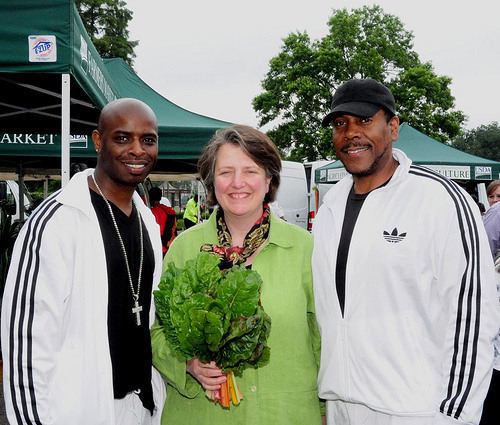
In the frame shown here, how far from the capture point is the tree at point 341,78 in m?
28.5

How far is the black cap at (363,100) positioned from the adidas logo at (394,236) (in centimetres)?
62

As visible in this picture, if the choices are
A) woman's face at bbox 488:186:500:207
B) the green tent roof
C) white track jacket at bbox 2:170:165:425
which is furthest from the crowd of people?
the green tent roof

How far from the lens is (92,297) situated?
6.75ft

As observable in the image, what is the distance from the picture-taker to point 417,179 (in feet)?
7.33

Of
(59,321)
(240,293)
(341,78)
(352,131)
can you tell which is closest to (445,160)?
(352,131)

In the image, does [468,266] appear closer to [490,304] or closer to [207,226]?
[490,304]

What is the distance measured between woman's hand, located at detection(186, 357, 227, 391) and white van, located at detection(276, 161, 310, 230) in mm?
14686

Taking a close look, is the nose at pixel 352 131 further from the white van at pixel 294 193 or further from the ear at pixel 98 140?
the white van at pixel 294 193

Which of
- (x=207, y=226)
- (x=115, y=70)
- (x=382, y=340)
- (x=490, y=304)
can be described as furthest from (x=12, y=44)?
(x=115, y=70)

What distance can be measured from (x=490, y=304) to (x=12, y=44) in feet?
10.4

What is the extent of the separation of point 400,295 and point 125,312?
1.28 m

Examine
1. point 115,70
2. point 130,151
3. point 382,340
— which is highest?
point 115,70

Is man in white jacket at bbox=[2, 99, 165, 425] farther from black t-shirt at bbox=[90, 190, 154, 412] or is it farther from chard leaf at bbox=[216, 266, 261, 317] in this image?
chard leaf at bbox=[216, 266, 261, 317]

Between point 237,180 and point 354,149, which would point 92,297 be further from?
point 354,149
